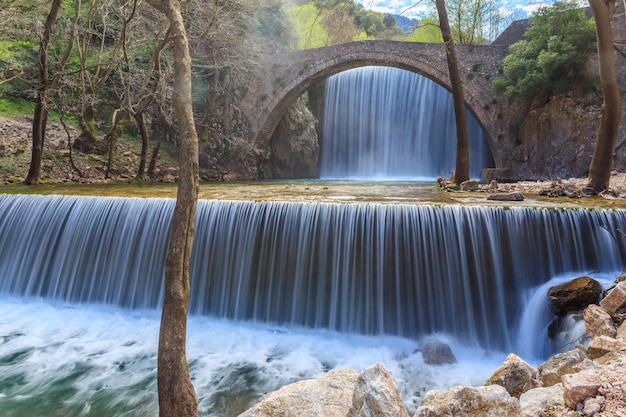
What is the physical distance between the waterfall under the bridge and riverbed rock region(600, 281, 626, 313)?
538 inches

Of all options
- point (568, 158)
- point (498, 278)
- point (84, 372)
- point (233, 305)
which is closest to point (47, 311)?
point (84, 372)

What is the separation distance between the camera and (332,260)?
553 cm

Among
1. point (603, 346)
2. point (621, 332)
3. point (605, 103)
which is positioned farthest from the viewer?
point (605, 103)

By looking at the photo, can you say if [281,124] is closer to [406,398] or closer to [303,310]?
[303,310]

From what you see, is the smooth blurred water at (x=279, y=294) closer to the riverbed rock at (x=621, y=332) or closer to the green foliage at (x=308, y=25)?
the riverbed rock at (x=621, y=332)

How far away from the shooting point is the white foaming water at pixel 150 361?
3.58 m

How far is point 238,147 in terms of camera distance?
1716cm

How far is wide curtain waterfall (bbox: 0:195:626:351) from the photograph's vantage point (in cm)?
492

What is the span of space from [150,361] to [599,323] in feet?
14.1

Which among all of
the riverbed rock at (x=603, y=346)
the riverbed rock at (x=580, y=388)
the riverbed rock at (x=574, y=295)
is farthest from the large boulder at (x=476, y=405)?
the riverbed rock at (x=574, y=295)

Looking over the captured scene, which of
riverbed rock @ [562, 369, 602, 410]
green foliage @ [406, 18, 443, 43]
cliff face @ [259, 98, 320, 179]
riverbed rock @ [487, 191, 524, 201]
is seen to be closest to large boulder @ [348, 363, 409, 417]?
riverbed rock @ [562, 369, 602, 410]

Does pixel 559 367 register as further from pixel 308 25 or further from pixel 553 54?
pixel 308 25

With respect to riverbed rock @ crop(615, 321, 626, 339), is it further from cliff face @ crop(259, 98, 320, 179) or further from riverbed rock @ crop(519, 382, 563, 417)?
cliff face @ crop(259, 98, 320, 179)

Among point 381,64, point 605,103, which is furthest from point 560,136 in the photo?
point 381,64
